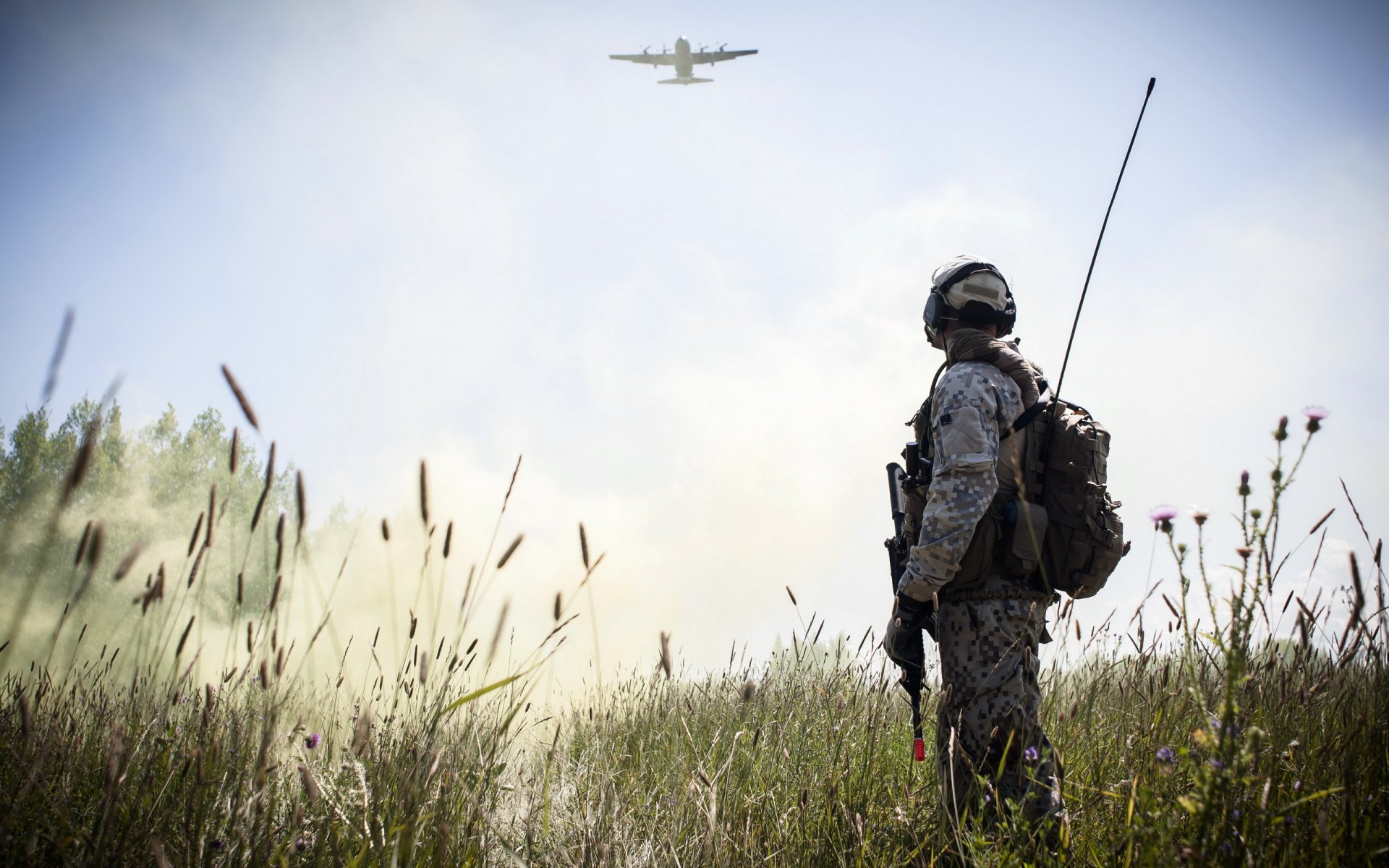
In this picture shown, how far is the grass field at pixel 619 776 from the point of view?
1.52 m

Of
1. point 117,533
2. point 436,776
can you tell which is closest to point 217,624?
point 117,533

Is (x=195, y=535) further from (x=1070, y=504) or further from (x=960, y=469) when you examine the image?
(x=1070, y=504)

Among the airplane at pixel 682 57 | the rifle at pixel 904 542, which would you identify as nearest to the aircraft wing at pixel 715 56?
the airplane at pixel 682 57

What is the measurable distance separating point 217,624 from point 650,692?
35.4 metres

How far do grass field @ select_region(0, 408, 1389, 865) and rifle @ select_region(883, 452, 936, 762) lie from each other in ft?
0.48

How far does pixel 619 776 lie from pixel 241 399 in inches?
100

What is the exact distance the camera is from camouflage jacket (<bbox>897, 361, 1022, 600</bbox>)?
274cm

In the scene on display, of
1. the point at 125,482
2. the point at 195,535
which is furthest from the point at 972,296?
the point at 125,482

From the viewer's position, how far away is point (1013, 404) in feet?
9.82

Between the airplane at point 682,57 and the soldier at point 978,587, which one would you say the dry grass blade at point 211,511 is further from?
the airplane at point 682,57

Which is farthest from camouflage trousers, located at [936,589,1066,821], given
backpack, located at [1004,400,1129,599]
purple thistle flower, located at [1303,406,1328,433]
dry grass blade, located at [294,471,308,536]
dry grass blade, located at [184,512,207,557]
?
dry grass blade, located at [184,512,207,557]

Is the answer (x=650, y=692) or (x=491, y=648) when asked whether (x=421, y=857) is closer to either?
(x=491, y=648)

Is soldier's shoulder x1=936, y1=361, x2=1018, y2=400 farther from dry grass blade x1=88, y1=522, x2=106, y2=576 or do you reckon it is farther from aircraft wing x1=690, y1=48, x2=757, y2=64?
aircraft wing x1=690, y1=48, x2=757, y2=64

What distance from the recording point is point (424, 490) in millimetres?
1887
